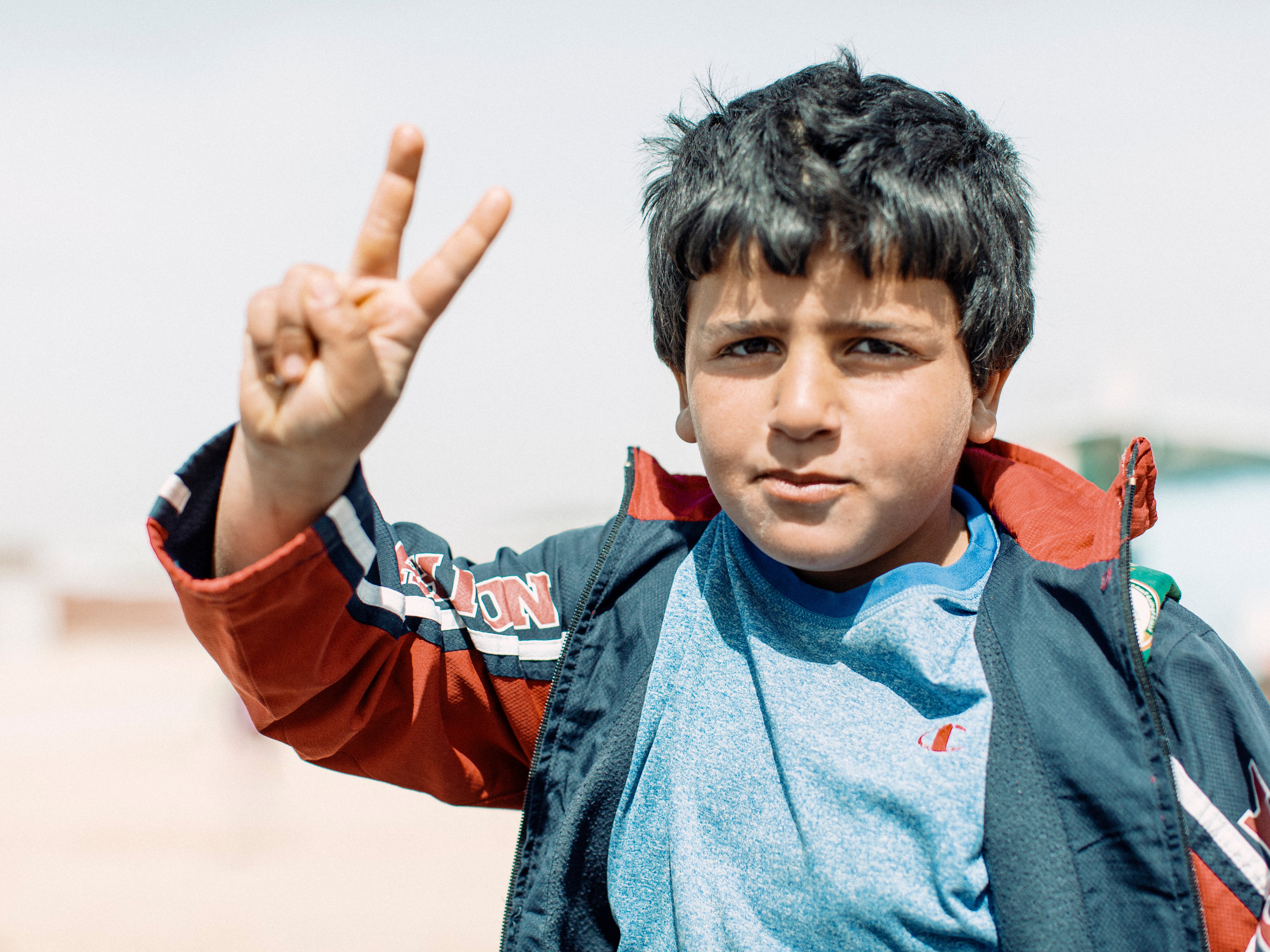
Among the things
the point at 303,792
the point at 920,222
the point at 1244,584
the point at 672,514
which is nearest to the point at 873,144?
the point at 920,222

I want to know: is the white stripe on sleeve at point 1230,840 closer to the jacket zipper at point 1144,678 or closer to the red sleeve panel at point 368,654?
the jacket zipper at point 1144,678

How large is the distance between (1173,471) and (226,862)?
9.21 meters

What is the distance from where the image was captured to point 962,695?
5.01ft

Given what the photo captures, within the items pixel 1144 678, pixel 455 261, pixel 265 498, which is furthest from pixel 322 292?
pixel 1144 678

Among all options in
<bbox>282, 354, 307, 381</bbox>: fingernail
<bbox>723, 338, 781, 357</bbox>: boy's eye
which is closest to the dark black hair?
<bbox>723, 338, 781, 357</bbox>: boy's eye

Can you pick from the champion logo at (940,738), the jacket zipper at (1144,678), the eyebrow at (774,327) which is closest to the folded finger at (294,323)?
the eyebrow at (774,327)

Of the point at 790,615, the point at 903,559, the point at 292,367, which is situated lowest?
the point at 790,615

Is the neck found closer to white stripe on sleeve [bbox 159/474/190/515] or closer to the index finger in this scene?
the index finger

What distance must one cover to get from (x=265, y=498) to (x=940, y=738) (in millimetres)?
970

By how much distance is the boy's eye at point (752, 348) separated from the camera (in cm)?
159

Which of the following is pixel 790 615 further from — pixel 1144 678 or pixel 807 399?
pixel 1144 678

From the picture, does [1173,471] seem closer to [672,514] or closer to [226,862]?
[226,862]

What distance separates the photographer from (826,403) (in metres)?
1.50

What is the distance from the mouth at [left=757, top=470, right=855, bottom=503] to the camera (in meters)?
1.54
